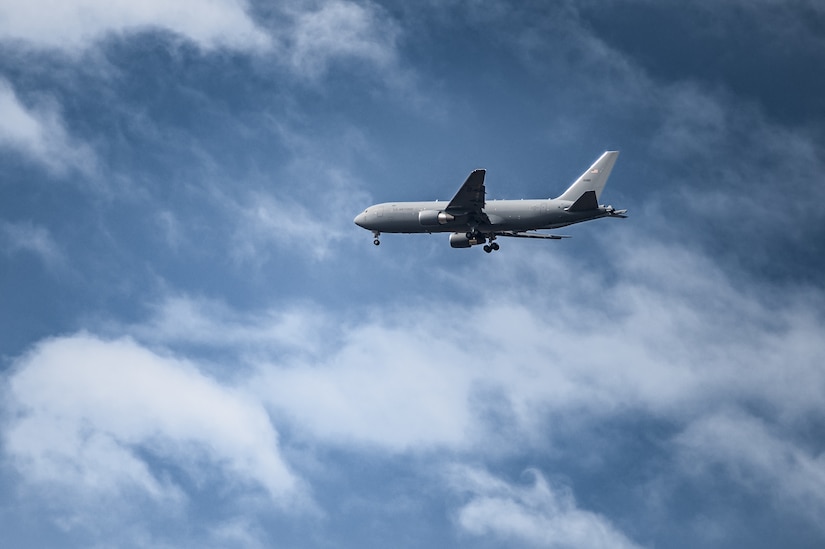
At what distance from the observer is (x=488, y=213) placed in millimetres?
137375

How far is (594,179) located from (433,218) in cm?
1867

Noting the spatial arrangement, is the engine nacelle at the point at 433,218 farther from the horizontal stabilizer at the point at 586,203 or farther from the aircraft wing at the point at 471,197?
the horizontal stabilizer at the point at 586,203

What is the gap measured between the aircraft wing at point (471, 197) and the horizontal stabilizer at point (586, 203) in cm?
975

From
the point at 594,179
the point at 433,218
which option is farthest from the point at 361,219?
the point at 594,179

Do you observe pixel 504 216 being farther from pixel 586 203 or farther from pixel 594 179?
pixel 594 179

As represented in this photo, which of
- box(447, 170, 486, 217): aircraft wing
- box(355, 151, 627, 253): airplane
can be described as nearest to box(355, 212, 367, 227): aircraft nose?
box(355, 151, 627, 253): airplane

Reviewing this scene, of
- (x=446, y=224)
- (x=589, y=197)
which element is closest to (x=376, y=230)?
(x=446, y=224)

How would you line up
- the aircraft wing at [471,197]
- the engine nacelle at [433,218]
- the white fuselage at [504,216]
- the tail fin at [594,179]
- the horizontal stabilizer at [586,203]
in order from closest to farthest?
1. the horizontal stabilizer at [586,203]
2. the aircraft wing at [471,197]
3. the white fuselage at [504,216]
4. the engine nacelle at [433,218]
5. the tail fin at [594,179]

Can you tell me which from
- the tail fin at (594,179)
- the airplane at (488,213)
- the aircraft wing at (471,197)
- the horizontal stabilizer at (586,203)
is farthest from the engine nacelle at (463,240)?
the horizontal stabilizer at (586,203)

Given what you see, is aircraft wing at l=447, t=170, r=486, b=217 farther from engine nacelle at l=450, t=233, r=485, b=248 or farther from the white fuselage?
engine nacelle at l=450, t=233, r=485, b=248

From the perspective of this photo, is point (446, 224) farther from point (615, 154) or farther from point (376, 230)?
point (615, 154)

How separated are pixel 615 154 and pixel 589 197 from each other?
13.9 m

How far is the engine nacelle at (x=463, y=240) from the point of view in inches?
5492

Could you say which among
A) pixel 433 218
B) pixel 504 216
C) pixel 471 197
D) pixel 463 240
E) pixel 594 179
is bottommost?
pixel 504 216
